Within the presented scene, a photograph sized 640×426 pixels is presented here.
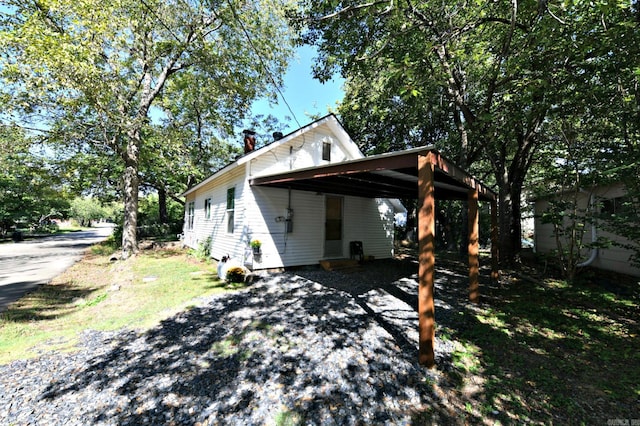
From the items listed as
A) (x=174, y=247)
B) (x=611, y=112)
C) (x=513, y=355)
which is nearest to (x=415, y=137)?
(x=611, y=112)

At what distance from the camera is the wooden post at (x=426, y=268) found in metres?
3.14

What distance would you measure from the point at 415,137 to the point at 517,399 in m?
15.3

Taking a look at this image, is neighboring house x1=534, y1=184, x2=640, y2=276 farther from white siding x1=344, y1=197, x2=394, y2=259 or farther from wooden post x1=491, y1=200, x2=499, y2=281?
white siding x1=344, y1=197, x2=394, y2=259

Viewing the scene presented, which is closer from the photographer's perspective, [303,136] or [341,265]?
[341,265]

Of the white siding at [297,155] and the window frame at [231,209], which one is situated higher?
the white siding at [297,155]

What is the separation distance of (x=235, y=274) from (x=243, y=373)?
12.4 ft

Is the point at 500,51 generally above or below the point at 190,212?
above

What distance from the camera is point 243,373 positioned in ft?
9.57

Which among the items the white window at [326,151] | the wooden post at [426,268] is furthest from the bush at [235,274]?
the white window at [326,151]

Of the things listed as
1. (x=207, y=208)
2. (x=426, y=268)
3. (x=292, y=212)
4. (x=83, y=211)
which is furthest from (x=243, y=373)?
(x=83, y=211)

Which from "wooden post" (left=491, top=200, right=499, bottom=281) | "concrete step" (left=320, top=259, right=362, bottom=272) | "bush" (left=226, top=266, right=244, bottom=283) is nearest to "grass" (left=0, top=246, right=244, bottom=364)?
"bush" (left=226, top=266, right=244, bottom=283)

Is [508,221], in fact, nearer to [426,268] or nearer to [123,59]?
[426,268]

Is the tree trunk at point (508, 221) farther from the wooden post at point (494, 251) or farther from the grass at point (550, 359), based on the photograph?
the grass at point (550, 359)

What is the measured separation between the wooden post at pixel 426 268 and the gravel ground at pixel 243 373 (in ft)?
0.80
